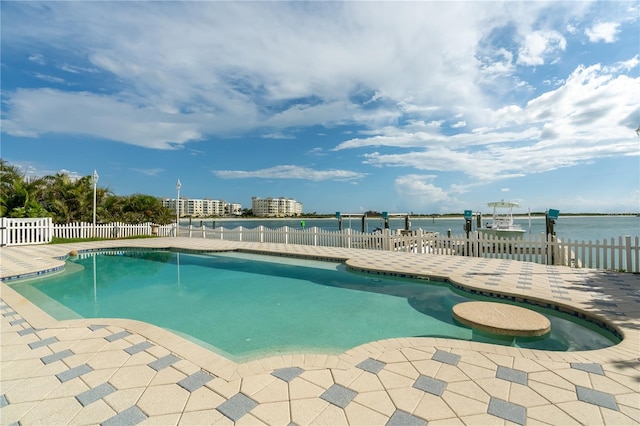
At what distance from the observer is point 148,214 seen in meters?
20.0

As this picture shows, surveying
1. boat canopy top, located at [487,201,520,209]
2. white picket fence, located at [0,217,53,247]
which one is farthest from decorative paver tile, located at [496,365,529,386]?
boat canopy top, located at [487,201,520,209]

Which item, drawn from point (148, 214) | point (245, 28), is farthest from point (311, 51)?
point (148, 214)

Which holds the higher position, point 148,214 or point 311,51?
point 311,51

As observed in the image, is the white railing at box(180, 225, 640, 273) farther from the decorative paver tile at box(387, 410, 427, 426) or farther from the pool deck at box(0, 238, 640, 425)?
the decorative paver tile at box(387, 410, 427, 426)

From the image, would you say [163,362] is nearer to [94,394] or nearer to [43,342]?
[94,394]

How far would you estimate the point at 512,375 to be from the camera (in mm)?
2471

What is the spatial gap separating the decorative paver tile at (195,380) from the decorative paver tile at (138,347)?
98 centimetres

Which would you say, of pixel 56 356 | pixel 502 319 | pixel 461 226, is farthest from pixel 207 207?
pixel 502 319

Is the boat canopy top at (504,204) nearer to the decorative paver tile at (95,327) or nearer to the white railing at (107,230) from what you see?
the decorative paver tile at (95,327)

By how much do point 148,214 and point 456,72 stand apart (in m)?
20.4

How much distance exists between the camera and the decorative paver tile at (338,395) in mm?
2121

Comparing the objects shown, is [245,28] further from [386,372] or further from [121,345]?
[386,372]

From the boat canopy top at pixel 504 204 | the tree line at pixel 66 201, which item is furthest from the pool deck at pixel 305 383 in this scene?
the boat canopy top at pixel 504 204

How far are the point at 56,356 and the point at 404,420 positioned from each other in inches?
139
